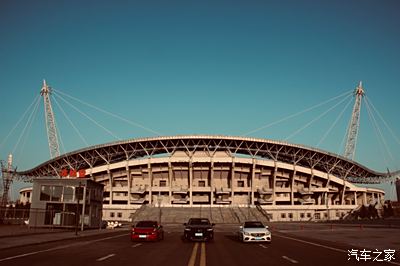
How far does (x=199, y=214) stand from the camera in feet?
270

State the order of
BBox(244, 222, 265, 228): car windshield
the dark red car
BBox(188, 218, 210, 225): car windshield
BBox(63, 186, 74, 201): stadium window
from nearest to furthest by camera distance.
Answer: the dark red car → BBox(244, 222, 265, 228): car windshield → BBox(188, 218, 210, 225): car windshield → BBox(63, 186, 74, 201): stadium window

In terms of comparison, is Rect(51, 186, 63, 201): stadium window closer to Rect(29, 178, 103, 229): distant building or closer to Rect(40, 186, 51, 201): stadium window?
Rect(29, 178, 103, 229): distant building

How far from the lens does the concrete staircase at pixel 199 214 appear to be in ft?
257

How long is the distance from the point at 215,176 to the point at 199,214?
1598 cm

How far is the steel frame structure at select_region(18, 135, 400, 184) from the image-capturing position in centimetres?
9400

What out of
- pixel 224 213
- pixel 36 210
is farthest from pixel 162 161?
pixel 36 210

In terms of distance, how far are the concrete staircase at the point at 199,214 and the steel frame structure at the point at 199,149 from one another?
14857 mm

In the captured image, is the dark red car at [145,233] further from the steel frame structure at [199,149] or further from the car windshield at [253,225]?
the steel frame structure at [199,149]

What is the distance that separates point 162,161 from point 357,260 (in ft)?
257

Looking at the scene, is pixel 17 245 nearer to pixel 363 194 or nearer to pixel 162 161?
pixel 162 161

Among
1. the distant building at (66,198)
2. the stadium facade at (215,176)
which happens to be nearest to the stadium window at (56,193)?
the distant building at (66,198)

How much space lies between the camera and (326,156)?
324 feet

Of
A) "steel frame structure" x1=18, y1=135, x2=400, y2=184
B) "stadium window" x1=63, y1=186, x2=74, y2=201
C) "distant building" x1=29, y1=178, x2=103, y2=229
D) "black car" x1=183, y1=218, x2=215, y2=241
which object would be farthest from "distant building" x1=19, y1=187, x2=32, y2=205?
"black car" x1=183, y1=218, x2=215, y2=241

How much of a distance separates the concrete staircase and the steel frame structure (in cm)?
1486
